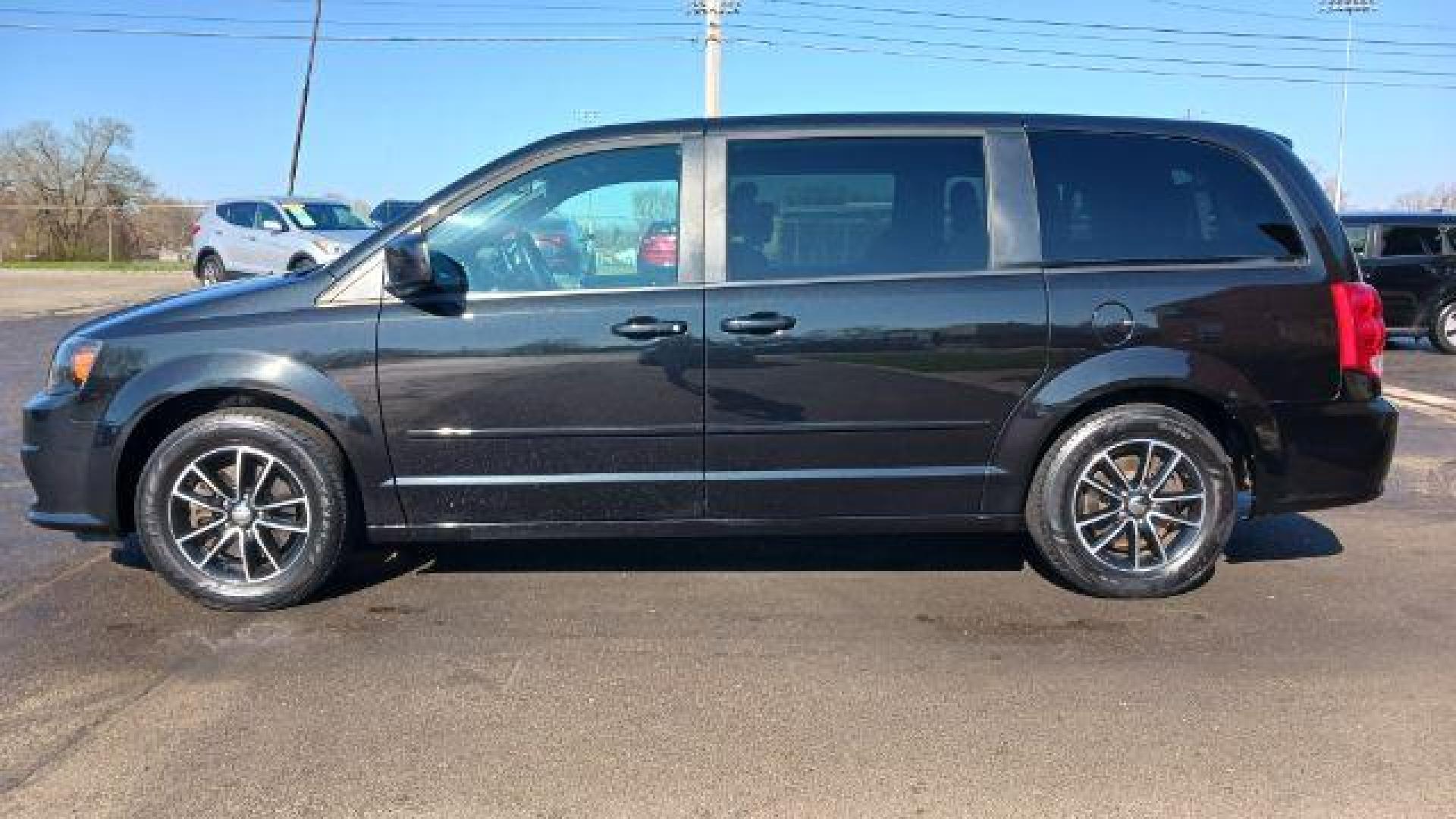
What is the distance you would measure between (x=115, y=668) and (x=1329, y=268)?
15.3 feet

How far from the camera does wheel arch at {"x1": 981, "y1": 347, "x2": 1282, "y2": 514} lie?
4078mm

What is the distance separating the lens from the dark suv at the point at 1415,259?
13.3 meters

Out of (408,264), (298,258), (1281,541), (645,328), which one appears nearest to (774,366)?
(645,328)

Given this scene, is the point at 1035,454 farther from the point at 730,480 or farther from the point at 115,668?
the point at 115,668

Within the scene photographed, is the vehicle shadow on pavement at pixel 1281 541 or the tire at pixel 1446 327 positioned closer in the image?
the vehicle shadow on pavement at pixel 1281 541

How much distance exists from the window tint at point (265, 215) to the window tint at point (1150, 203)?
58.1ft

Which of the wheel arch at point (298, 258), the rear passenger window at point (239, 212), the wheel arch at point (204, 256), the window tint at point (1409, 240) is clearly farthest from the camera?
Answer: the wheel arch at point (204, 256)

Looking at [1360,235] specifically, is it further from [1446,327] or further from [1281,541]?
[1281,541]

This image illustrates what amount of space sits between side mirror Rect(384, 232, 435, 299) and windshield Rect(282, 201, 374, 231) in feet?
51.9

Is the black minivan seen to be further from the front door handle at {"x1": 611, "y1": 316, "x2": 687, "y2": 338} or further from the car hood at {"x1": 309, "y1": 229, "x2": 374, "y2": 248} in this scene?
the car hood at {"x1": 309, "y1": 229, "x2": 374, "y2": 248}

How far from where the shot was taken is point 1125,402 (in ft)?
13.8

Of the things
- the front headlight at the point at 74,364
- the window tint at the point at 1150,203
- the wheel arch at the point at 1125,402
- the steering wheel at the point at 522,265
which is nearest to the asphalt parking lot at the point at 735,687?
the wheel arch at the point at 1125,402

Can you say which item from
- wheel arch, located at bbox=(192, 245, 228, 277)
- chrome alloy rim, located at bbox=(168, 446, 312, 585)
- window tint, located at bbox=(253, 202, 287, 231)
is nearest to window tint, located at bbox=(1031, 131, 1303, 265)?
chrome alloy rim, located at bbox=(168, 446, 312, 585)

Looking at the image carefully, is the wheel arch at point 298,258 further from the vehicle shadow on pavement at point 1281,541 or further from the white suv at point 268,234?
the vehicle shadow on pavement at point 1281,541
